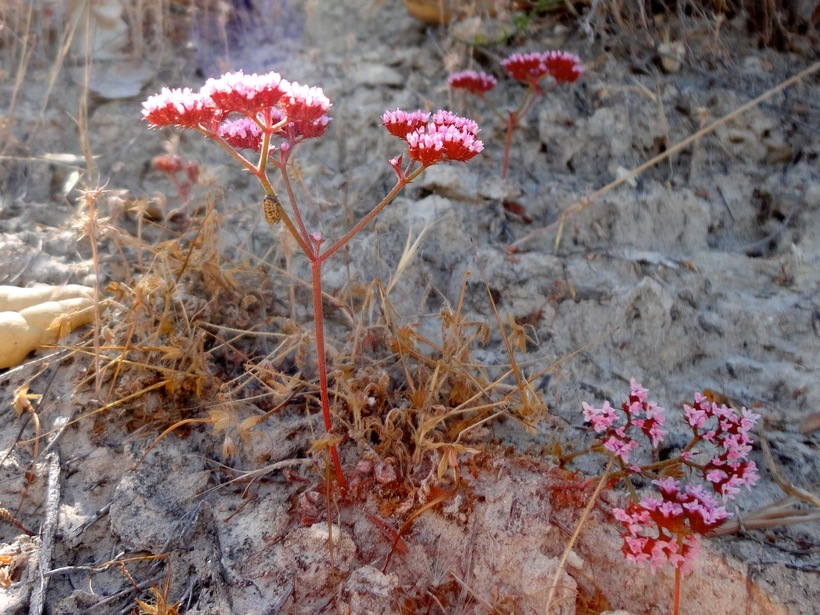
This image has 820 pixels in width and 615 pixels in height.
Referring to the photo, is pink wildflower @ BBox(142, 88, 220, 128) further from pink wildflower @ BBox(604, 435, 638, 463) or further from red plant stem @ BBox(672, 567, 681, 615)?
red plant stem @ BBox(672, 567, 681, 615)

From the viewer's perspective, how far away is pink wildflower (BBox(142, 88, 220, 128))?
1.54m

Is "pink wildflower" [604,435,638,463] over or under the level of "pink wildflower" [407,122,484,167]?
under

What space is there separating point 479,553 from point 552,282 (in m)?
1.11

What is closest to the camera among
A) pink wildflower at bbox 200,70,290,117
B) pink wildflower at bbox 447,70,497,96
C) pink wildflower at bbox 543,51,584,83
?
pink wildflower at bbox 200,70,290,117

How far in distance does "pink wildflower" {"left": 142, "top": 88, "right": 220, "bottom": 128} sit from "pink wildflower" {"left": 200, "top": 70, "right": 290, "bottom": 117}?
0.04m

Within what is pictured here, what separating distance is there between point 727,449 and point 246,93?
1496 millimetres

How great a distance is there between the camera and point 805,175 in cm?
277

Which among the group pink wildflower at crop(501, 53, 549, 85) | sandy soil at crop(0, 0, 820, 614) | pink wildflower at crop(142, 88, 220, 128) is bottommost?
sandy soil at crop(0, 0, 820, 614)

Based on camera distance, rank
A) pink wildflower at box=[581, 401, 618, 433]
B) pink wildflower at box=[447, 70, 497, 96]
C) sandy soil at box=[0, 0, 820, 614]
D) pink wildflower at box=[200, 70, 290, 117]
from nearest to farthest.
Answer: pink wildflower at box=[200, 70, 290, 117] < sandy soil at box=[0, 0, 820, 614] < pink wildflower at box=[581, 401, 618, 433] < pink wildflower at box=[447, 70, 497, 96]

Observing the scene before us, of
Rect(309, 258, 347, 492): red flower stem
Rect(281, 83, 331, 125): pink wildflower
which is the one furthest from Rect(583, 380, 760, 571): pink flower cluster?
Rect(281, 83, 331, 125): pink wildflower

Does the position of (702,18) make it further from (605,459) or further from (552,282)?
(605,459)

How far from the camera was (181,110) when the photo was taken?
1.53m

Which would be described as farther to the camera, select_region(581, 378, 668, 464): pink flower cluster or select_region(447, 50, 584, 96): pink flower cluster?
select_region(447, 50, 584, 96): pink flower cluster

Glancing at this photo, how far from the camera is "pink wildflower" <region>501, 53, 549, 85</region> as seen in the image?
2.86 m
